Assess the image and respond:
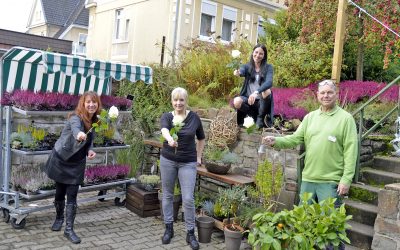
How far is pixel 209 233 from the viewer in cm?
504

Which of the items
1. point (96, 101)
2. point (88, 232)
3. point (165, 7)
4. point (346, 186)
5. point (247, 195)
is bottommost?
point (88, 232)

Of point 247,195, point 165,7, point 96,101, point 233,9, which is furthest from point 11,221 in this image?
point 233,9

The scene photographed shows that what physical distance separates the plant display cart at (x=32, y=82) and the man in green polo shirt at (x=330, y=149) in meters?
3.18

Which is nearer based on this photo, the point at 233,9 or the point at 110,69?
the point at 110,69

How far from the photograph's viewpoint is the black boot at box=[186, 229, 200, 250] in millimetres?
4777

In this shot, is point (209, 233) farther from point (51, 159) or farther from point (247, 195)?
point (51, 159)

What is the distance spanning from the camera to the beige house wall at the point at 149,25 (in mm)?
17531

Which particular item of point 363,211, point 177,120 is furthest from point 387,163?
point 177,120

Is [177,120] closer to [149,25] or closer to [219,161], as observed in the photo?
[219,161]

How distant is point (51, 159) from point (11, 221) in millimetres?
1075

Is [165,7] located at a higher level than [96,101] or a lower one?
higher

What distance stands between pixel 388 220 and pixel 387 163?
1662 millimetres

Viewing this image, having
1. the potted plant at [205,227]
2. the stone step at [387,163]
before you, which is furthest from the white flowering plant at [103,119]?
the stone step at [387,163]

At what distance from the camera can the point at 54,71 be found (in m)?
5.33
